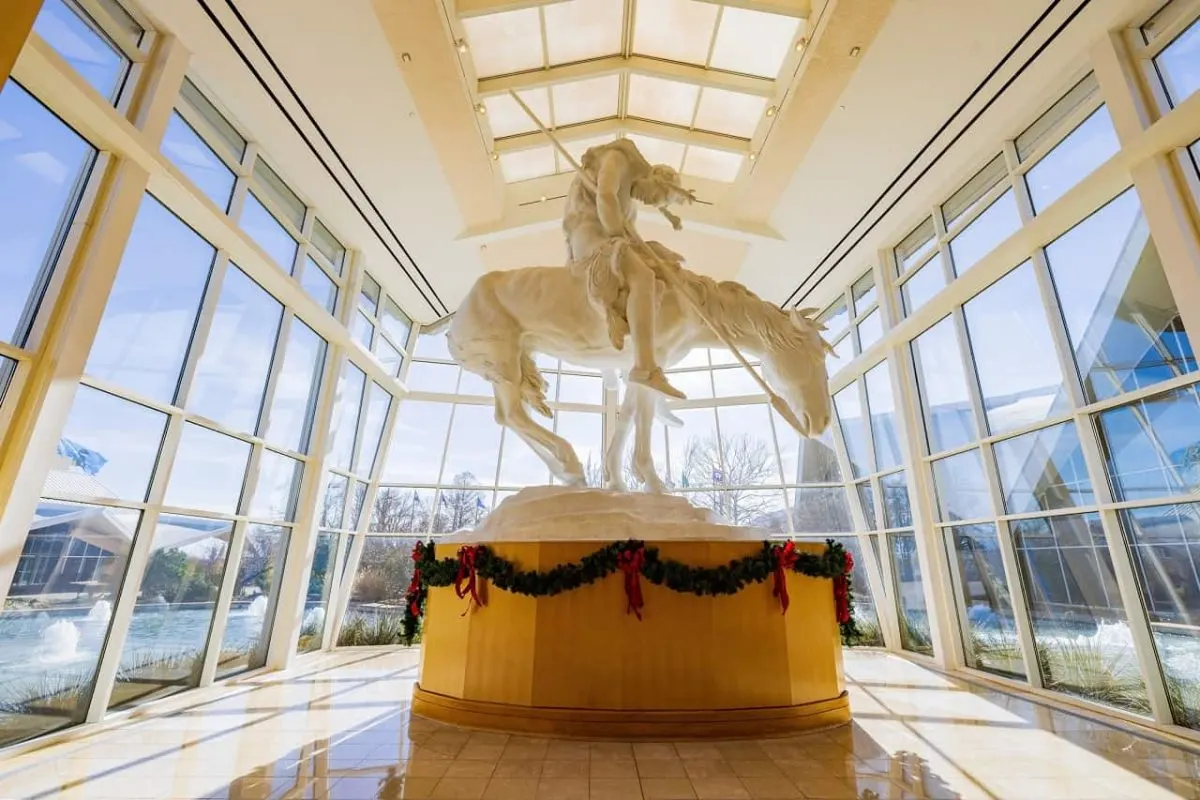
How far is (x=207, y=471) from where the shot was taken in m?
5.80

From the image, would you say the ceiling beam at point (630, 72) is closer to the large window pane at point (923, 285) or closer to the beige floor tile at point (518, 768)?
the large window pane at point (923, 285)

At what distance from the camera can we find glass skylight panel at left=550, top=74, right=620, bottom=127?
729cm

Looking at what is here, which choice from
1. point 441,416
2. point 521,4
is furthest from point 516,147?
point 441,416

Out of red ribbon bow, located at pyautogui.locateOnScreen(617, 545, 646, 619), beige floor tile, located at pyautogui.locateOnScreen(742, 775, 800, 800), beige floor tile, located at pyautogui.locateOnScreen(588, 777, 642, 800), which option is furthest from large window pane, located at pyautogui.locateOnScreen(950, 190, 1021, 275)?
beige floor tile, located at pyautogui.locateOnScreen(588, 777, 642, 800)

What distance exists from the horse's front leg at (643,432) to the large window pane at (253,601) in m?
4.80

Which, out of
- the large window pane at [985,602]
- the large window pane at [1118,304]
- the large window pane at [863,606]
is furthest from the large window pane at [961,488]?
the large window pane at [863,606]

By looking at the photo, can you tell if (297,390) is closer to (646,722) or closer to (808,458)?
(646,722)

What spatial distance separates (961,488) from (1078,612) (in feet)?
5.91

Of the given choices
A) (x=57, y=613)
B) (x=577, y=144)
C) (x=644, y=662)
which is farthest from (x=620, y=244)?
(x=57, y=613)

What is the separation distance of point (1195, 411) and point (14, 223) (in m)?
8.48

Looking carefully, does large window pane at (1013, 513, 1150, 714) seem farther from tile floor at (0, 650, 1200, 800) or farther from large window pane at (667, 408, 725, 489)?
large window pane at (667, 408, 725, 489)

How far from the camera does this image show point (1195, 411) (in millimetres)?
4184

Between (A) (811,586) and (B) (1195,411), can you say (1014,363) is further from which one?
(A) (811,586)

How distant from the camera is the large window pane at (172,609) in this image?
4.92 metres
